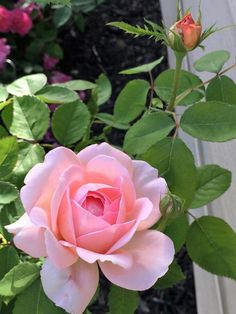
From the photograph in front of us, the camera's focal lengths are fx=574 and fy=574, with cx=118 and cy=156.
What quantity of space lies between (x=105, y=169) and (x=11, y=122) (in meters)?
0.26

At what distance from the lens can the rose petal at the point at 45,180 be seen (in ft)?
1.69

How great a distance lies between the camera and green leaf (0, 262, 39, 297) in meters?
0.58

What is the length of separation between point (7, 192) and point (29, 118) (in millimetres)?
120

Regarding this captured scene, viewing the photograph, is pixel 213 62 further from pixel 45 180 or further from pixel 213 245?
pixel 45 180

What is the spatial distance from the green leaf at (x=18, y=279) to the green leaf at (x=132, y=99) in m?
0.30

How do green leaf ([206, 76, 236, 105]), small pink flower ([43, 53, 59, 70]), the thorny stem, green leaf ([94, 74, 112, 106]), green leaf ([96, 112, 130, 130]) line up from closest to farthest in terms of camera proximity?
the thorny stem, green leaf ([206, 76, 236, 105]), green leaf ([96, 112, 130, 130]), green leaf ([94, 74, 112, 106]), small pink flower ([43, 53, 59, 70])

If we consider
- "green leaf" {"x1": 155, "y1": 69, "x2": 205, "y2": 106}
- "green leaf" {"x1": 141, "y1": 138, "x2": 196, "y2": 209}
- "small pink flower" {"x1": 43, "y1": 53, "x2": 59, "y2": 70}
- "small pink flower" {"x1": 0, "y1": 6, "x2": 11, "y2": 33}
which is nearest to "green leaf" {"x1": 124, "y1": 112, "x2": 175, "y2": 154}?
"green leaf" {"x1": 141, "y1": 138, "x2": 196, "y2": 209}

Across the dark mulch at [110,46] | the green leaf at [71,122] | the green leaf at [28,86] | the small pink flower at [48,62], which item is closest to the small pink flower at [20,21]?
the small pink flower at [48,62]

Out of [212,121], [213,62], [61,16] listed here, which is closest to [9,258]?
[212,121]

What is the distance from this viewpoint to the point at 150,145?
26.0 inches

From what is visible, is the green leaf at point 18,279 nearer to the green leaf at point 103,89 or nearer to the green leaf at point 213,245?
the green leaf at point 213,245

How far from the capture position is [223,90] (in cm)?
73

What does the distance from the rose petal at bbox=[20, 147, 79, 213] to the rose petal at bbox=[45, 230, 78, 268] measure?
0.12 feet

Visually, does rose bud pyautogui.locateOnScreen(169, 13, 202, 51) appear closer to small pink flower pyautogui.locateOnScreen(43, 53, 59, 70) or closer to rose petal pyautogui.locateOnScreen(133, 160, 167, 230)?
rose petal pyautogui.locateOnScreen(133, 160, 167, 230)
